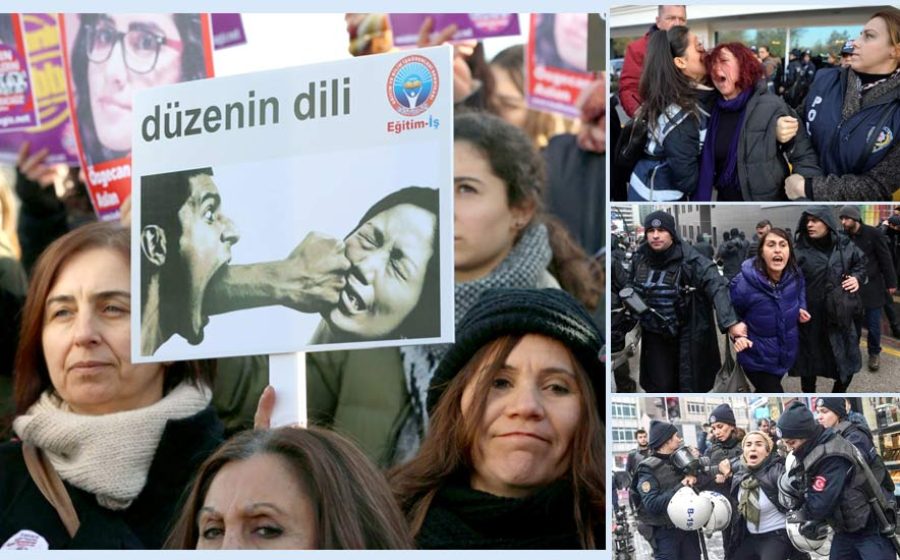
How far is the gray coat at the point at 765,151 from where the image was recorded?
20.3 ft

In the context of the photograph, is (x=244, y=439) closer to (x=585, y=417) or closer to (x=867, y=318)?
(x=585, y=417)

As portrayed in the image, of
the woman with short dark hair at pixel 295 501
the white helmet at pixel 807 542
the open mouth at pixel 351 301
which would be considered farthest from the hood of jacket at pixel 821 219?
the woman with short dark hair at pixel 295 501

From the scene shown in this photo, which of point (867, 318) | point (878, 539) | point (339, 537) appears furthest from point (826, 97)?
point (339, 537)

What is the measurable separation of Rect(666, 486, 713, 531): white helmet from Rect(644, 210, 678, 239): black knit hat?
103cm

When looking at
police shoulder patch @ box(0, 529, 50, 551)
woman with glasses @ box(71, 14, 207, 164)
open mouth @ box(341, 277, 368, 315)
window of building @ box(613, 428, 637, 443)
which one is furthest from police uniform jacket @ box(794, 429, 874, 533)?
police shoulder patch @ box(0, 529, 50, 551)

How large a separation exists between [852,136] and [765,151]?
0.35 metres

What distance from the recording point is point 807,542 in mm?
6078

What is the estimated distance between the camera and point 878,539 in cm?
606

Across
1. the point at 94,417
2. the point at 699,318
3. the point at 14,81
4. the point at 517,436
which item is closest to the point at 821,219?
the point at 699,318

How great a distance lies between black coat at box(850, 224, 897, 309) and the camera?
607cm

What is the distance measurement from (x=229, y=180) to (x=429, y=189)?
866 mm

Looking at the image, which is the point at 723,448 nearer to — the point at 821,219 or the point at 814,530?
the point at 814,530

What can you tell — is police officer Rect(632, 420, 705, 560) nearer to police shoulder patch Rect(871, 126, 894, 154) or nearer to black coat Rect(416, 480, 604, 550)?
black coat Rect(416, 480, 604, 550)

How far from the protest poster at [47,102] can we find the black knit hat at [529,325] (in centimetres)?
191
